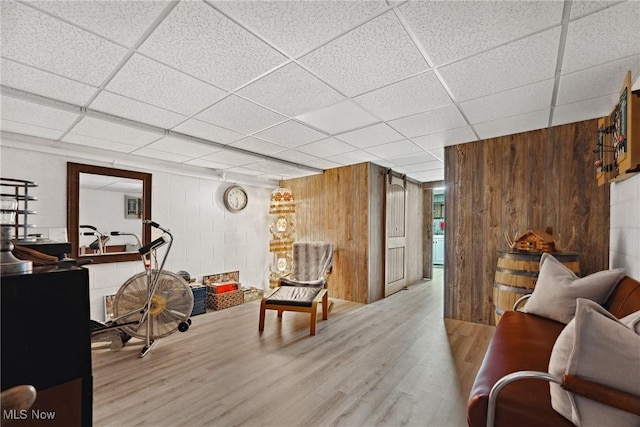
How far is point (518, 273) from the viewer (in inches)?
101

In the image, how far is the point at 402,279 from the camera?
552cm

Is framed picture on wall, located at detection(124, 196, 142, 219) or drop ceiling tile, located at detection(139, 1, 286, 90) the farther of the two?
framed picture on wall, located at detection(124, 196, 142, 219)

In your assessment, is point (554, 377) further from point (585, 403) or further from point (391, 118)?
point (391, 118)

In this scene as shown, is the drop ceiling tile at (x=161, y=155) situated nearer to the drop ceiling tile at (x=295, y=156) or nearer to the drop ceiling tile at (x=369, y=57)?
the drop ceiling tile at (x=295, y=156)

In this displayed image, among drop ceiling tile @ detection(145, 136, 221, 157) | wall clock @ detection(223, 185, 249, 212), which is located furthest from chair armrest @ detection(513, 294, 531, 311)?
wall clock @ detection(223, 185, 249, 212)

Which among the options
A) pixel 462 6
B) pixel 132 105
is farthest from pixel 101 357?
pixel 462 6

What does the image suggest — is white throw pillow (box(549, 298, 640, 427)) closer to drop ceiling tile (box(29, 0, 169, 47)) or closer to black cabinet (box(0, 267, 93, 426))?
black cabinet (box(0, 267, 93, 426))

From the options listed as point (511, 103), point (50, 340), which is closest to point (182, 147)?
point (50, 340)

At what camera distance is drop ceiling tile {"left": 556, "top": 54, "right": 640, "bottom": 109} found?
1.85 m

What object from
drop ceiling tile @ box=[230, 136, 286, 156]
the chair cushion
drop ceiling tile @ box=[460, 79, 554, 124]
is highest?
drop ceiling tile @ box=[460, 79, 554, 124]

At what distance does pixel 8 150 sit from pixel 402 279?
231 inches

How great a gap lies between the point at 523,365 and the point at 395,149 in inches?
113

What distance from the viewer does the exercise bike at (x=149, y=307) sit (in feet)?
9.39

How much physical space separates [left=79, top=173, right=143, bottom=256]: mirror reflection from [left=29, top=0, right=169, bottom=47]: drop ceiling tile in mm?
2593
